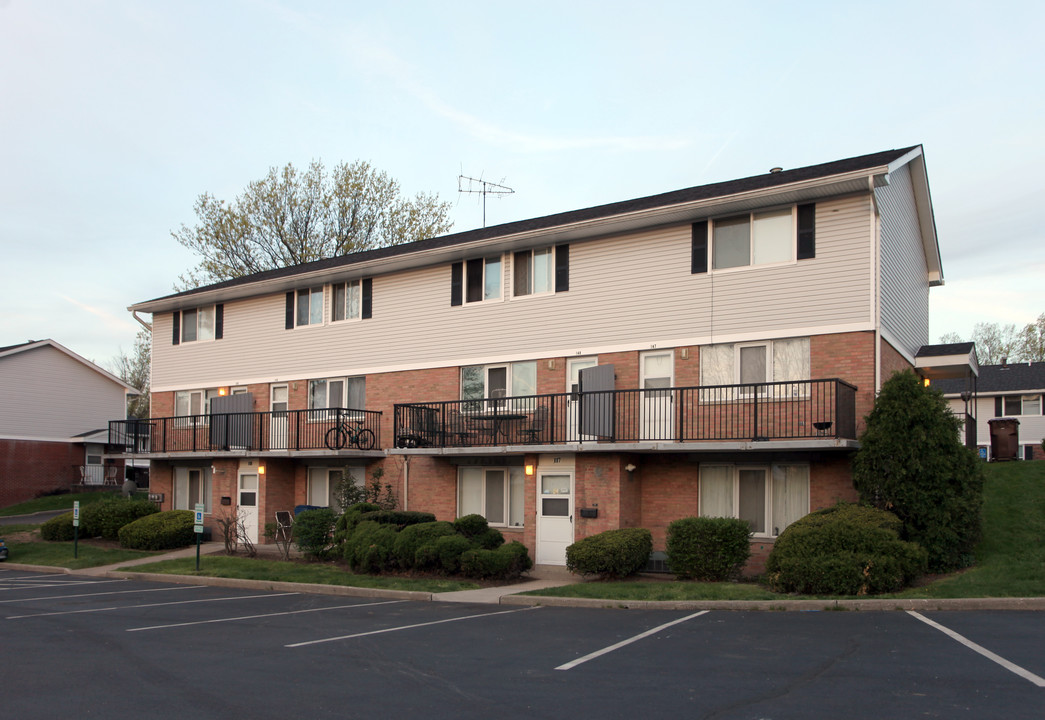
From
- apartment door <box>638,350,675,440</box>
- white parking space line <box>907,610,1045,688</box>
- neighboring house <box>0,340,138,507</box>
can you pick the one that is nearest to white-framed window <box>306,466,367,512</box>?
apartment door <box>638,350,675,440</box>

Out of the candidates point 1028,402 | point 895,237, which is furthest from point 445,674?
point 1028,402

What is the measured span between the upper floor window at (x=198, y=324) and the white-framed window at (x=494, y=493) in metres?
11.0

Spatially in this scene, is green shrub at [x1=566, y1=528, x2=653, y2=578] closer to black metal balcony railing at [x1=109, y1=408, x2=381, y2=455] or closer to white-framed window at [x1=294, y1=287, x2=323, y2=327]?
black metal balcony railing at [x1=109, y1=408, x2=381, y2=455]

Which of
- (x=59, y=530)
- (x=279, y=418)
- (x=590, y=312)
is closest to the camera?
(x=590, y=312)

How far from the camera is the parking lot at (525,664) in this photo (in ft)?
24.6

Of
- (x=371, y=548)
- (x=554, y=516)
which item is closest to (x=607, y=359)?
(x=554, y=516)

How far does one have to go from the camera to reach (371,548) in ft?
60.4

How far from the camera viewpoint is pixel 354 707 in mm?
7637

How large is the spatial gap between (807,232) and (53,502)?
3388 centimetres

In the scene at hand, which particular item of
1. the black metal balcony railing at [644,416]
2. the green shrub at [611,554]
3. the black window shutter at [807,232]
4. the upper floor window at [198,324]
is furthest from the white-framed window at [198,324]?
the black window shutter at [807,232]

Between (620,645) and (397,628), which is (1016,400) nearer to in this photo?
(620,645)

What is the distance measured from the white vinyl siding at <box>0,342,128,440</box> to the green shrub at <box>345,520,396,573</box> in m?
27.2

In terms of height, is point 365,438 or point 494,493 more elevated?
point 365,438

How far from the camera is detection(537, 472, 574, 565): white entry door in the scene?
19094 mm
